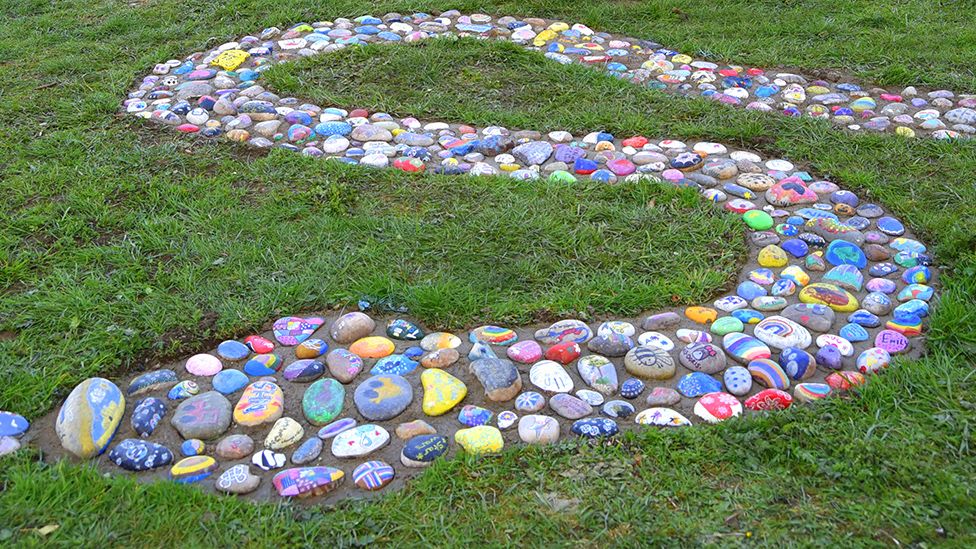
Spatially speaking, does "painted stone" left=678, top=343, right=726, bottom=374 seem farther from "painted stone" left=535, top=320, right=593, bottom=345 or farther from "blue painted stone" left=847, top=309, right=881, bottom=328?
"blue painted stone" left=847, top=309, right=881, bottom=328

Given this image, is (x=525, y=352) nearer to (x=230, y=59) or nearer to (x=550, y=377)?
(x=550, y=377)

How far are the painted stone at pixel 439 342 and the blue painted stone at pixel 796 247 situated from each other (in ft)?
5.11

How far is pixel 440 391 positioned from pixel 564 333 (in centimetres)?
57

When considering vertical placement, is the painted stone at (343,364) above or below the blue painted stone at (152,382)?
above

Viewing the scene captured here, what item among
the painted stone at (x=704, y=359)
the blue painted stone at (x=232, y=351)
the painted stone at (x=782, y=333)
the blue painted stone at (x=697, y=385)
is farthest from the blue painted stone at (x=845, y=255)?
the blue painted stone at (x=232, y=351)

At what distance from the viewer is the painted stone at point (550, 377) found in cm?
290

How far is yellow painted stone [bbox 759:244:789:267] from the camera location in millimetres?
3578

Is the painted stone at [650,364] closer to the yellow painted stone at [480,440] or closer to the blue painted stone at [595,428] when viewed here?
the blue painted stone at [595,428]

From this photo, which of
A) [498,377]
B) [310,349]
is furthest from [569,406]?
[310,349]

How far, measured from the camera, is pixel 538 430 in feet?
8.79

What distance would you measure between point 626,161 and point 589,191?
0.39m

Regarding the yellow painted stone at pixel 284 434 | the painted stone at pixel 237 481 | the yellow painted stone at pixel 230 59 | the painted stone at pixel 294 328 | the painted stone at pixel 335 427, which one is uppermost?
the painted stone at pixel 237 481

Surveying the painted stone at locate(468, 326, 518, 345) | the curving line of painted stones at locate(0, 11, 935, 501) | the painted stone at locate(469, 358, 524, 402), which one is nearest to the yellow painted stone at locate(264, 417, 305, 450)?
the curving line of painted stones at locate(0, 11, 935, 501)

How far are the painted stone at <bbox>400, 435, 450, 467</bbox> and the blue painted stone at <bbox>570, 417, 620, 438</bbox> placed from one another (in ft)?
1.40
